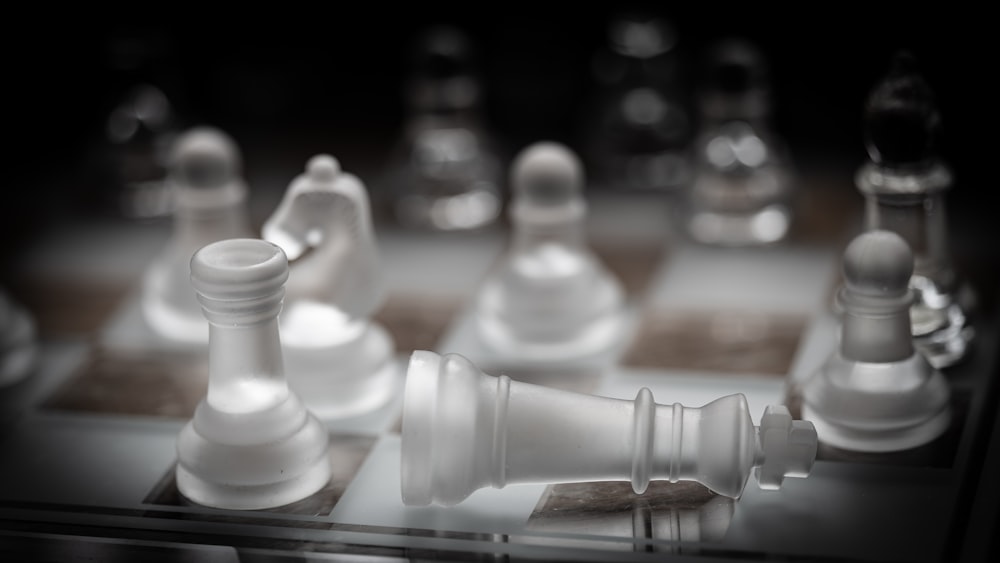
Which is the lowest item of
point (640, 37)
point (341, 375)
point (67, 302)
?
point (67, 302)

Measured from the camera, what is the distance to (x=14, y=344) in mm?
2141

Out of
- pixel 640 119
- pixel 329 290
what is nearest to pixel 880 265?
pixel 329 290

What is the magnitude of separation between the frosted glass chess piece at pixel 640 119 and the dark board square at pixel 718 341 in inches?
22.2

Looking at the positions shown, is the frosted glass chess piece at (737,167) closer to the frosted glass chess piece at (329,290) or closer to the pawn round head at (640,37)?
the pawn round head at (640,37)

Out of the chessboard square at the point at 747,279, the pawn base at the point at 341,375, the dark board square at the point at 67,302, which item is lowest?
the dark board square at the point at 67,302

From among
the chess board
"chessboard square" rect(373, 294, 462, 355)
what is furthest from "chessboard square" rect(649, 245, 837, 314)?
"chessboard square" rect(373, 294, 462, 355)

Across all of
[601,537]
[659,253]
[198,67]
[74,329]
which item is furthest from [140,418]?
[198,67]

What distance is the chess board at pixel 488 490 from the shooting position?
66.5 inches

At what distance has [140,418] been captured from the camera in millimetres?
2020

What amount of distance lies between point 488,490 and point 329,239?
1.30 ft

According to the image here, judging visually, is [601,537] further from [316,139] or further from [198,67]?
[198,67]

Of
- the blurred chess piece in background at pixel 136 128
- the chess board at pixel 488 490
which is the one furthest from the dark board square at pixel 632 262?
the blurred chess piece in background at pixel 136 128

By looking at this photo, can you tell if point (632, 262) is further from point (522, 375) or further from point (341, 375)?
point (341, 375)

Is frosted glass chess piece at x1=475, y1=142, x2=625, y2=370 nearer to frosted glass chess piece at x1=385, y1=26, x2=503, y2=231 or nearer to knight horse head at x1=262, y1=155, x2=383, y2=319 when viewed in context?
knight horse head at x1=262, y1=155, x2=383, y2=319
